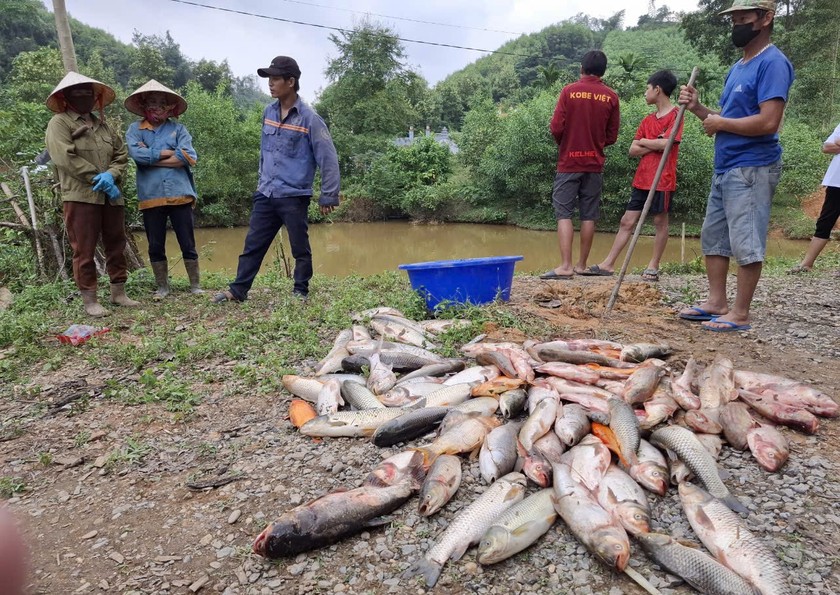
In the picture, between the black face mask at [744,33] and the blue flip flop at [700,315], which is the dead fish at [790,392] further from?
the black face mask at [744,33]

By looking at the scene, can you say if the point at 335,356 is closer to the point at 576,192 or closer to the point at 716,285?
the point at 716,285

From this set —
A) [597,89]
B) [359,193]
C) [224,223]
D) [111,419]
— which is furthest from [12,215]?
[359,193]

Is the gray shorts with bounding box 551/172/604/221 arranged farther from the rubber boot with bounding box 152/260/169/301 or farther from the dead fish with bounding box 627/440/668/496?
the rubber boot with bounding box 152/260/169/301

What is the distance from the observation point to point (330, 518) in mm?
2125

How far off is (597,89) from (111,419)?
5.62m

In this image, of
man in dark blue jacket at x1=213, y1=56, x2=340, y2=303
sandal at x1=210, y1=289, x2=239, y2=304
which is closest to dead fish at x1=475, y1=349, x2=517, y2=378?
man in dark blue jacket at x1=213, y1=56, x2=340, y2=303

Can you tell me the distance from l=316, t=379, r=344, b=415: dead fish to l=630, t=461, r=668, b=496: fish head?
64.8 inches

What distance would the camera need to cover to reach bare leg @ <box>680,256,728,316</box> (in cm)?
427

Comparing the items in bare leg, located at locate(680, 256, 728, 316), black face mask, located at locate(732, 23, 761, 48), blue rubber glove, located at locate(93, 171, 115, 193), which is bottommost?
bare leg, located at locate(680, 256, 728, 316)

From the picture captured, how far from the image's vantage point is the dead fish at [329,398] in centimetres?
313

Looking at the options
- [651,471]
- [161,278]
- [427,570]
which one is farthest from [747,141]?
[161,278]

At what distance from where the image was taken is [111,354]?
4.17m

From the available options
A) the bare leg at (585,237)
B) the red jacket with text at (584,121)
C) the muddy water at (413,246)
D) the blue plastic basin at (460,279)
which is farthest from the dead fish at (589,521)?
the muddy water at (413,246)

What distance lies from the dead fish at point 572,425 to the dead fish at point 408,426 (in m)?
0.61
